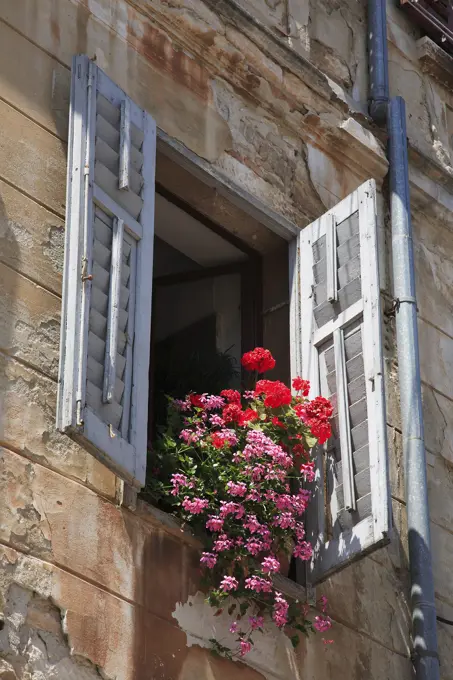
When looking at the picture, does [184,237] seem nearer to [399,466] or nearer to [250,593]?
[399,466]

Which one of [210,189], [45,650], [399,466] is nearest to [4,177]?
[210,189]

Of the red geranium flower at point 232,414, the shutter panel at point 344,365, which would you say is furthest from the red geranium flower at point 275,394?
the shutter panel at point 344,365

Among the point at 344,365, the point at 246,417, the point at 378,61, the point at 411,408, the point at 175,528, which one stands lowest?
the point at 175,528

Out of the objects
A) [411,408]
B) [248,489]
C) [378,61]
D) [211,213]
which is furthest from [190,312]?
[248,489]

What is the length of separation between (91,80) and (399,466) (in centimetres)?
227

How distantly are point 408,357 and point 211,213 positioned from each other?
113 centimetres

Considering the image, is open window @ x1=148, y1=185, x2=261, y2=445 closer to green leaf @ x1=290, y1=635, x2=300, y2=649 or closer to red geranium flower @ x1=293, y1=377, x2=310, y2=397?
red geranium flower @ x1=293, y1=377, x2=310, y2=397

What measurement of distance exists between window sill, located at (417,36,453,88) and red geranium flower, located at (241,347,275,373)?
2856 mm

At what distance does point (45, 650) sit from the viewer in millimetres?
5285

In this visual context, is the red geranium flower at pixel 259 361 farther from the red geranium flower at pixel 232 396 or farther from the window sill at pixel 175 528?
the window sill at pixel 175 528

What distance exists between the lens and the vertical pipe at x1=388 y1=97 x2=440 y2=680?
6754 millimetres

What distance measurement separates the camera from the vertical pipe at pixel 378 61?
8.09 meters

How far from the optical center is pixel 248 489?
6.07 m

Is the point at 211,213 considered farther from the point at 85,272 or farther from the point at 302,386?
the point at 85,272
